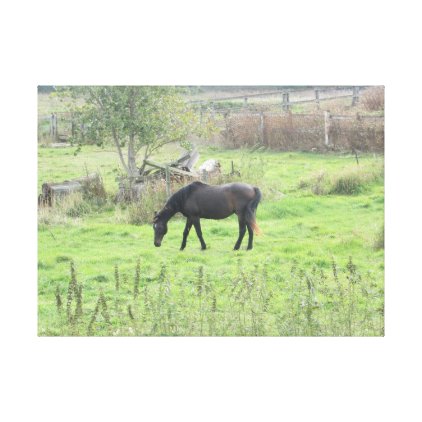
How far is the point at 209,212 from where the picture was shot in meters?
13.0

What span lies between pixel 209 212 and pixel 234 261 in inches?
33.5

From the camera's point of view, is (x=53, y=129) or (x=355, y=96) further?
(x=355, y=96)

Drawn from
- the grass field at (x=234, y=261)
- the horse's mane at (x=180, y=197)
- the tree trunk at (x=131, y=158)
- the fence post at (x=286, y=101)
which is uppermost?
the fence post at (x=286, y=101)

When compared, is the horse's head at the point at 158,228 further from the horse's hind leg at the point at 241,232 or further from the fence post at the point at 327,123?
the fence post at the point at 327,123

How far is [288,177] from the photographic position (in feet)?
43.0

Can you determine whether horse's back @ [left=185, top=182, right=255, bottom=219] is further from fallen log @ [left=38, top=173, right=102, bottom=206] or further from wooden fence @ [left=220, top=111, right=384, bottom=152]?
fallen log @ [left=38, top=173, right=102, bottom=206]

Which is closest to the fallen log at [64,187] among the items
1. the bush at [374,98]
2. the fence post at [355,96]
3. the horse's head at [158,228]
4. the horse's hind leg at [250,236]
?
the horse's head at [158,228]

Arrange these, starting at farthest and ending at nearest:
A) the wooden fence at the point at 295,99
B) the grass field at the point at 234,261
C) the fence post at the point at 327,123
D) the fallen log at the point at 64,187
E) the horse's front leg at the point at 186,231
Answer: the fence post at the point at 327,123
the wooden fence at the point at 295,99
the horse's front leg at the point at 186,231
the fallen log at the point at 64,187
the grass field at the point at 234,261

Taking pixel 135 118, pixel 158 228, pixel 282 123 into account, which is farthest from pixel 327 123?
pixel 158 228

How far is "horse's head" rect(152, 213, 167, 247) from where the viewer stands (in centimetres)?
1286

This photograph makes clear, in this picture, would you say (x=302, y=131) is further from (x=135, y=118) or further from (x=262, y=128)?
(x=135, y=118)

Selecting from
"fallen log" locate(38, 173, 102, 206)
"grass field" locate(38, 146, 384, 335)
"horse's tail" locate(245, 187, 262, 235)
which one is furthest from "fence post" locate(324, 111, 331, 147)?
"fallen log" locate(38, 173, 102, 206)

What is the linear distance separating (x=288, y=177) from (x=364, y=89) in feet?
5.31

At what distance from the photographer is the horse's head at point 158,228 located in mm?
12859
